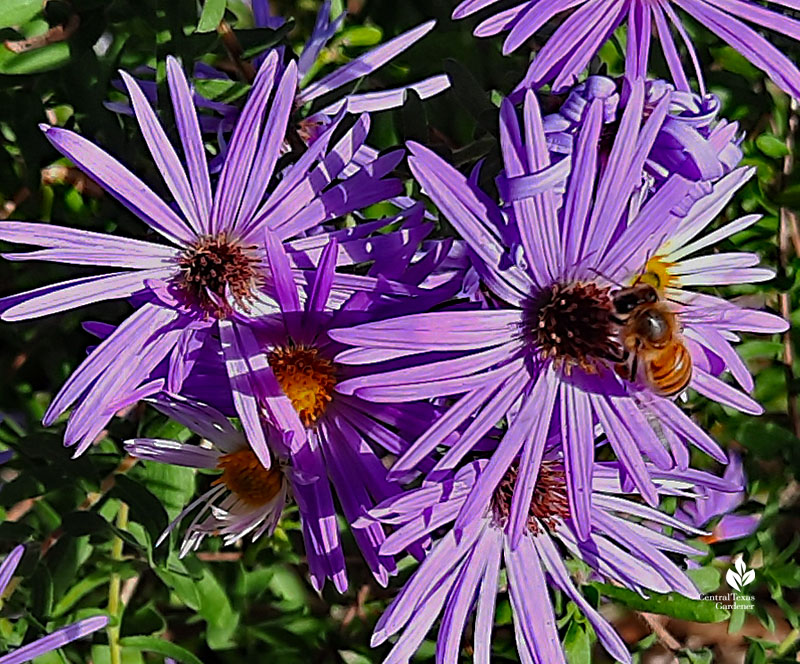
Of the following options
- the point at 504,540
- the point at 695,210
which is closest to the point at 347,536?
the point at 504,540

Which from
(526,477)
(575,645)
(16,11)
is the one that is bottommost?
(575,645)

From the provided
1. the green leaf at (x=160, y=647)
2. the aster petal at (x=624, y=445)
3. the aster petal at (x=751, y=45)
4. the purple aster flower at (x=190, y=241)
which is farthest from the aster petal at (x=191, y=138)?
the green leaf at (x=160, y=647)

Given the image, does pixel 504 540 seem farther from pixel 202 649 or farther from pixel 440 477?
pixel 202 649

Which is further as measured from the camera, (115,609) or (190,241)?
(115,609)

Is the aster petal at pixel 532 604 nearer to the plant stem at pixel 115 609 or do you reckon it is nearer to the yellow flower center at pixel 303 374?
the yellow flower center at pixel 303 374

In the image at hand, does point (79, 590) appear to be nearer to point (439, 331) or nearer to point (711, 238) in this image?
point (439, 331)

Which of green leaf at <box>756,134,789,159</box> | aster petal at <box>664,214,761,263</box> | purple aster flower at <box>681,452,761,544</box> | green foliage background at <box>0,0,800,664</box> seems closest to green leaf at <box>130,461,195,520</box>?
green foliage background at <box>0,0,800,664</box>

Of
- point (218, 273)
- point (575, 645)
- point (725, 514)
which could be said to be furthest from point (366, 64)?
point (725, 514)
